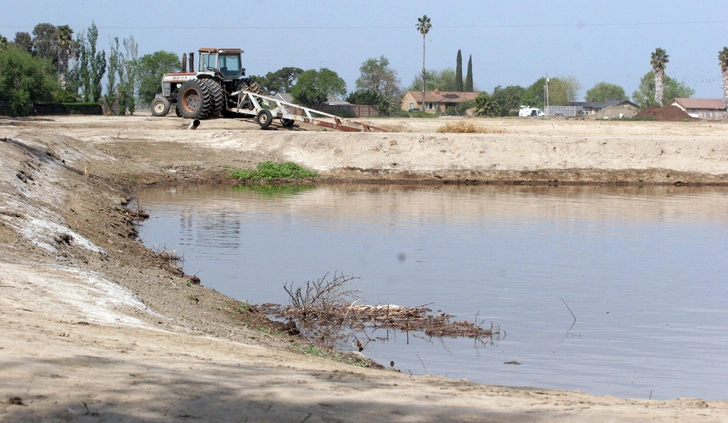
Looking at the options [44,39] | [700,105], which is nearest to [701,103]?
[700,105]

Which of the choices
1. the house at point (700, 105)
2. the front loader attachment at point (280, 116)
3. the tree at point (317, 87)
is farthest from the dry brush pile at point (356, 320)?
the house at point (700, 105)

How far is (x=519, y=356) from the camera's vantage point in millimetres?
9625

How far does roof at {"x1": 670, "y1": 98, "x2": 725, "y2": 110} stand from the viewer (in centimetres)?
10536

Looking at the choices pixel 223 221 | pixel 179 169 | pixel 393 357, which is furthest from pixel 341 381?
pixel 179 169

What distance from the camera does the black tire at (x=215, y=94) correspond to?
1341 inches

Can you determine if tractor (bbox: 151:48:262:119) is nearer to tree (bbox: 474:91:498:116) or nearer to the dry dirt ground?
the dry dirt ground

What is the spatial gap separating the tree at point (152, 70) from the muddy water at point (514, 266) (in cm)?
4754

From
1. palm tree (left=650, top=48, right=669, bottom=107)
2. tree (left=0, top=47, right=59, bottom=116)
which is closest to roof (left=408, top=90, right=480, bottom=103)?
palm tree (left=650, top=48, right=669, bottom=107)

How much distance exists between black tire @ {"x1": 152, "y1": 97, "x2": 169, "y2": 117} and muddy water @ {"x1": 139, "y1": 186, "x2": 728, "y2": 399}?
1110cm

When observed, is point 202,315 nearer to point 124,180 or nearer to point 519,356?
point 519,356

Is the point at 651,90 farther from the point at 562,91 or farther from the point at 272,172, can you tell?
the point at 272,172

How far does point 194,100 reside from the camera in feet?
116

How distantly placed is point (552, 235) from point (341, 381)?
42.4 ft

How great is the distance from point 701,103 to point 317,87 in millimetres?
52969
